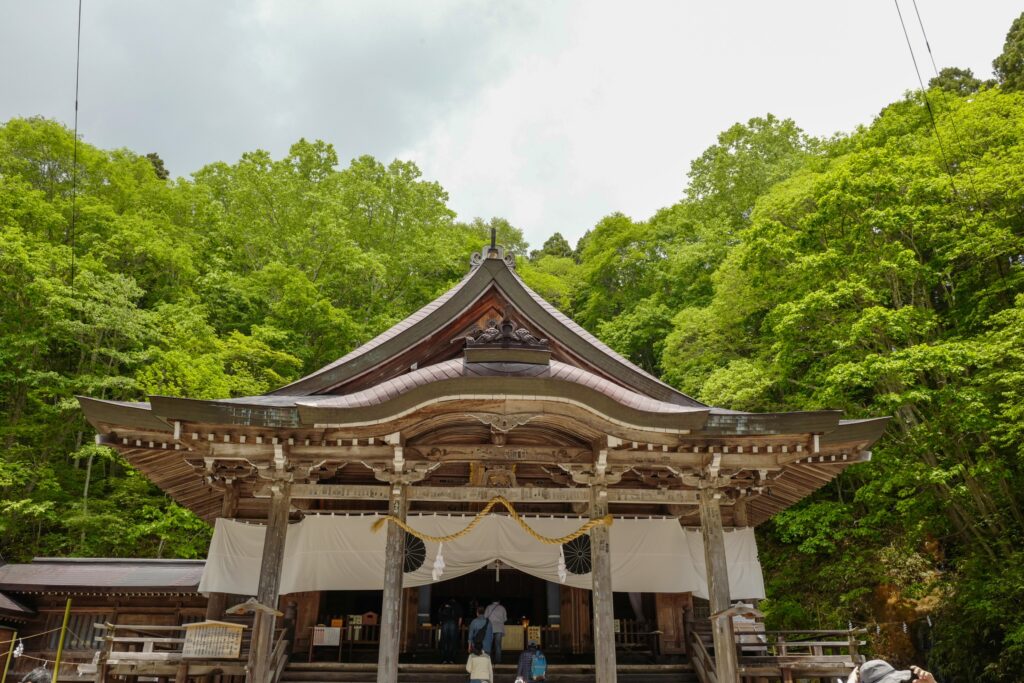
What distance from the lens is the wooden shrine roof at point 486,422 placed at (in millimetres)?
7664

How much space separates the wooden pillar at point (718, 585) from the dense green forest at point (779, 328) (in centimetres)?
721

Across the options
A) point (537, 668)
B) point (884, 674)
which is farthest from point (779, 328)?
point (884, 674)

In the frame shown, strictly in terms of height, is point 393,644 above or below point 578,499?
below

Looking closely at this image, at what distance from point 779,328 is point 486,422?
1123cm

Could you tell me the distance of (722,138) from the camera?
93.6 ft

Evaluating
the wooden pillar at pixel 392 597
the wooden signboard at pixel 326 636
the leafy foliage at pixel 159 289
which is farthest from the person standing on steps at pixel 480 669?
the leafy foliage at pixel 159 289

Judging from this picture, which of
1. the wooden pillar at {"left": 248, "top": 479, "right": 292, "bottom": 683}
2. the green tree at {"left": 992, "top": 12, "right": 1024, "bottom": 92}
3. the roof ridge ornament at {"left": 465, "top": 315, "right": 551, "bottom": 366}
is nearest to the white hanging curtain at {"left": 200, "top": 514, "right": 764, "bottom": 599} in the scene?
the wooden pillar at {"left": 248, "top": 479, "right": 292, "bottom": 683}

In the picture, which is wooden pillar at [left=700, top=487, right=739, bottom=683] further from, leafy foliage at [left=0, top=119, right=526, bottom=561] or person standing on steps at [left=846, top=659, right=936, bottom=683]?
leafy foliage at [left=0, top=119, right=526, bottom=561]

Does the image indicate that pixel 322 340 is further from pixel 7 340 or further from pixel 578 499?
pixel 578 499

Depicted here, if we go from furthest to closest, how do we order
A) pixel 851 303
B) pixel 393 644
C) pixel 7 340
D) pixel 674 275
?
pixel 674 275, pixel 7 340, pixel 851 303, pixel 393 644

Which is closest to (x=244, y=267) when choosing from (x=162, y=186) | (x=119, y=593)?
(x=162, y=186)

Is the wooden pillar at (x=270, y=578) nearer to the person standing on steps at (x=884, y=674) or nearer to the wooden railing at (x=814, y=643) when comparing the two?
the wooden railing at (x=814, y=643)

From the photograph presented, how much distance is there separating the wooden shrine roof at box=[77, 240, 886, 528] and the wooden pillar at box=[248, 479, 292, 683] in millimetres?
430

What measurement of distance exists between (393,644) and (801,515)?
41.4 feet
